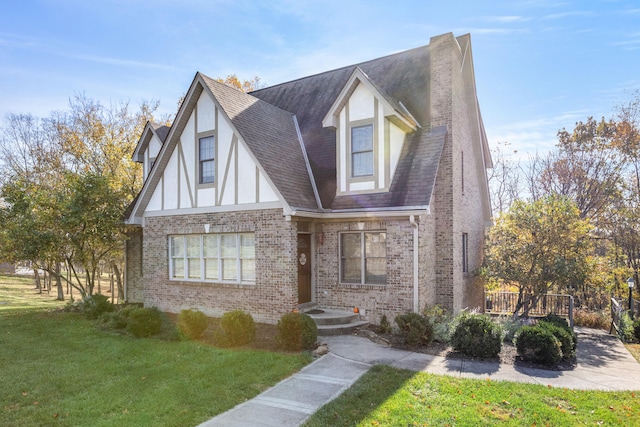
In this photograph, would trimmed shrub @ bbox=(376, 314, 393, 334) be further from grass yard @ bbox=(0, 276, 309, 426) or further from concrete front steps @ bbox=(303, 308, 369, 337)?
grass yard @ bbox=(0, 276, 309, 426)

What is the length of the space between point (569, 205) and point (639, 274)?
461 inches

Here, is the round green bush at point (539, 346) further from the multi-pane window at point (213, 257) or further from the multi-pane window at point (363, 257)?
the multi-pane window at point (213, 257)

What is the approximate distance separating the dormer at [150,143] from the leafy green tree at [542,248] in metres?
14.9

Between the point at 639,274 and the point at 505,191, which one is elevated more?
the point at 505,191

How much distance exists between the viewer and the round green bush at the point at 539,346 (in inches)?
338

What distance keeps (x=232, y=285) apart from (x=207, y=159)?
4.36 metres

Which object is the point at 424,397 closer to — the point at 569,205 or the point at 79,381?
the point at 79,381

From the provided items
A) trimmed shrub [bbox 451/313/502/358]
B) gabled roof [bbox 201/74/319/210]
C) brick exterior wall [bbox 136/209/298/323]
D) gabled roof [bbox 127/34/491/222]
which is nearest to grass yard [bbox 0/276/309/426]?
brick exterior wall [bbox 136/209/298/323]

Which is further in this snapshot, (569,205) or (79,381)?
(569,205)

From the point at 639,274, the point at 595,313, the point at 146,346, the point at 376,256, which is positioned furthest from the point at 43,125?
the point at 639,274

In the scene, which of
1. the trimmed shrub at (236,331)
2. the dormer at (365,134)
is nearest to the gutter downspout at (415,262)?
the dormer at (365,134)

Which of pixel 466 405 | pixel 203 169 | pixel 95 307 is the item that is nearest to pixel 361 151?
pixel 203 169

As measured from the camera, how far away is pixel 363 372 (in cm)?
796

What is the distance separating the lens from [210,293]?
44.1 ft
